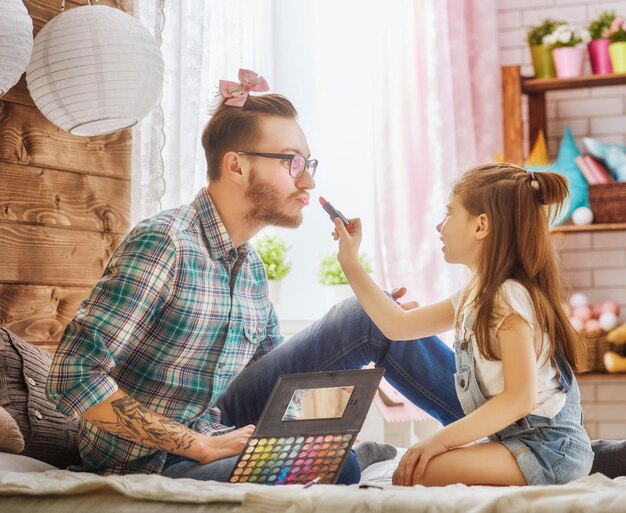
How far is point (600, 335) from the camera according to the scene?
138 inches

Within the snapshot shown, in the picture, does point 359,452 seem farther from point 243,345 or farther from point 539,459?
point 539,459

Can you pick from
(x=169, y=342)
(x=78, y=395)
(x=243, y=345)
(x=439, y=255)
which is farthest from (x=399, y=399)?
(x=78, y=395)

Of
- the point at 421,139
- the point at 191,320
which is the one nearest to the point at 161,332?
the point at 191,320

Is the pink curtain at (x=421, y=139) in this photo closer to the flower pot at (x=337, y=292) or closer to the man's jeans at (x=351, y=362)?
the flower pot at (x=337, y=292)

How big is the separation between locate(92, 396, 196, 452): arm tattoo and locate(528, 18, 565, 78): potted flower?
8.35 feet

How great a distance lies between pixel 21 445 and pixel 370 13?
2606mm

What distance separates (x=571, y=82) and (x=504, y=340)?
2.31 metres

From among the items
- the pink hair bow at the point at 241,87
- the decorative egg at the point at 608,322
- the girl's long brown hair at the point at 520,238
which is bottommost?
the decorative egg at the point at 608,322

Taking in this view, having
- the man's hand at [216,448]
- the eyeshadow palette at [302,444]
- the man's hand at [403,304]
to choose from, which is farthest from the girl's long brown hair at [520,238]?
the man's hand at [216,448]

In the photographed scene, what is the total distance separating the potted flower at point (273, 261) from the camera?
3391 mm

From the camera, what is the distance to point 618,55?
3.53 meters

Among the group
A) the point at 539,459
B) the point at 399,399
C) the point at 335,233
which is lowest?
the point at 399,399

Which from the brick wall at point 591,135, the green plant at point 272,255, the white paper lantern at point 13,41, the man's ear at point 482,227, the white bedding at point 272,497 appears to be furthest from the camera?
the brick wall at point 591,135

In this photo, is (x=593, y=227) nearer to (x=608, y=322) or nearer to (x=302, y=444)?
(x=608, y=322)
